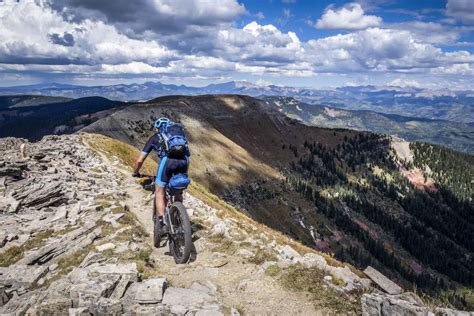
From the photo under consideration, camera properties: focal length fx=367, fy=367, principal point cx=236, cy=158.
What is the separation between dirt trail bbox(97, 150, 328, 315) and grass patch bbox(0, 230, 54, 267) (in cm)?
484

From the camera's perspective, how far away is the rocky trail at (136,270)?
10.1m

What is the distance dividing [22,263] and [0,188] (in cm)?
935

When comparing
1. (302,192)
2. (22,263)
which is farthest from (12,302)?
(302,192)

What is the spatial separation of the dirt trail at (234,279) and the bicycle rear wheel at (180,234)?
1.24 ft

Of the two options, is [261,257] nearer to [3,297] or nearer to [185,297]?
[185,297]

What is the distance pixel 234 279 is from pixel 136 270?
3234mm

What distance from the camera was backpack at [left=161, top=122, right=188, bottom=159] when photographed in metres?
13.4

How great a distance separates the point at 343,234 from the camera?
171375 millimetres

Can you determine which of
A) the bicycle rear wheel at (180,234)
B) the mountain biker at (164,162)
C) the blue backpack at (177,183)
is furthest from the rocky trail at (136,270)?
the blue backpack at (177,183)

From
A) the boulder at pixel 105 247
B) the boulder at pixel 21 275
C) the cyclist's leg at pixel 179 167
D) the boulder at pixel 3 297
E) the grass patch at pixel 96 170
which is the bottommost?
the grass patch at pixel 96 170

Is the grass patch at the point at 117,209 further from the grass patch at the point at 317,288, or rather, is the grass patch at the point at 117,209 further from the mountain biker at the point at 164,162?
the grass patch at the point at 317,288

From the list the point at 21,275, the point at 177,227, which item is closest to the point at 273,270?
the point at 177,227

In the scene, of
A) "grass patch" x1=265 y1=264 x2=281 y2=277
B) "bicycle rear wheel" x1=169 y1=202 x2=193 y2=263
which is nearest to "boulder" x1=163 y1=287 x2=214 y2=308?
"bicycle rear wheel" x1=169 y1=202 x2=193 y2=263

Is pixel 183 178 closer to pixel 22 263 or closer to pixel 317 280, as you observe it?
pixel 317 280
